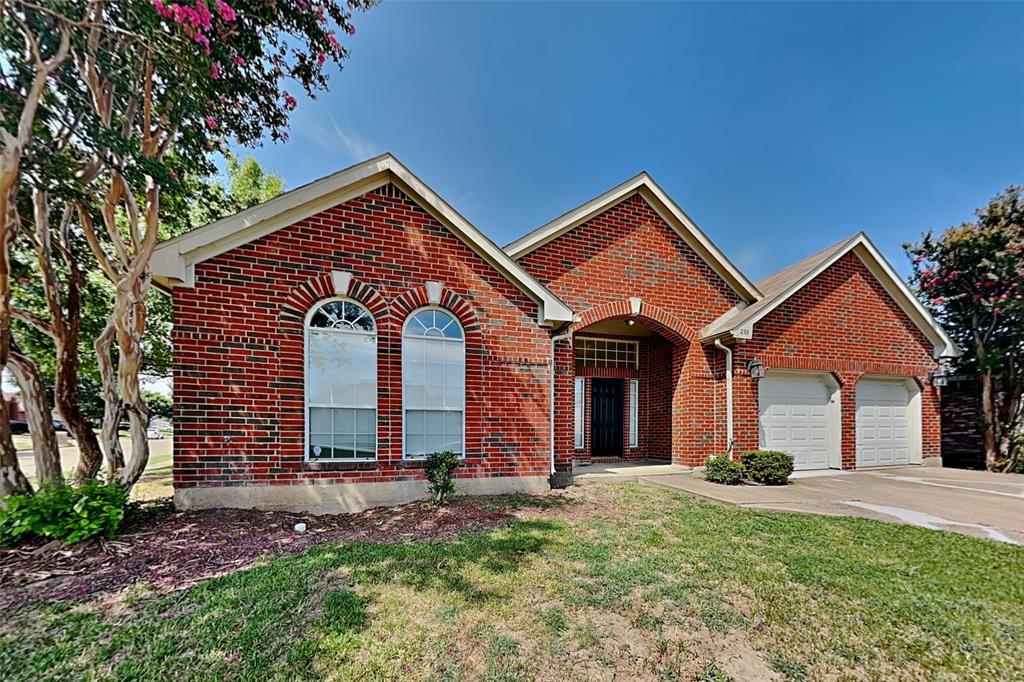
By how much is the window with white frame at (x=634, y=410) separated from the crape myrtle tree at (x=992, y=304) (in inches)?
361

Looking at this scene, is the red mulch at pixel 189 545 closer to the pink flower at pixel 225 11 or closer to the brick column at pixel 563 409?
the brick column at pixel 563 409

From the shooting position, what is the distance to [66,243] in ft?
25.6

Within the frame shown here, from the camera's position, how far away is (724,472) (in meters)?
8.76

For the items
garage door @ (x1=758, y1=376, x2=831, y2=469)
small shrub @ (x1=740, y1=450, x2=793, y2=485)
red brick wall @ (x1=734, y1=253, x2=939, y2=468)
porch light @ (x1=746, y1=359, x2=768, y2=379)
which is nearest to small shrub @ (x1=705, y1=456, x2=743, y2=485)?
small shrub @ (x1=740, y1=450, x2=793, y2=485)

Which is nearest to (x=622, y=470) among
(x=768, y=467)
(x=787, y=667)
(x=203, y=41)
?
(x=768, y=467)

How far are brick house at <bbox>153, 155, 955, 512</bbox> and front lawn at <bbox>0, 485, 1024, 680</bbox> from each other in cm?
235

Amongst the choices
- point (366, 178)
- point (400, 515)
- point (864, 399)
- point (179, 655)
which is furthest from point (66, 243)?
point (864, 399)

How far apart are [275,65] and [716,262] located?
32.8ft

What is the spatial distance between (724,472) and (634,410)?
342cm

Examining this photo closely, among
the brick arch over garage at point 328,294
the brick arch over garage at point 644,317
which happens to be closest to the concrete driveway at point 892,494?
the brick arch over garage at point 644,317

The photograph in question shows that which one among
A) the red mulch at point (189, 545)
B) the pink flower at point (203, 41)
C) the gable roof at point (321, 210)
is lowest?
the red mulch at point (189, 545)

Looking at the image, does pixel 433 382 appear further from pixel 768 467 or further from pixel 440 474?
pixel 768 467

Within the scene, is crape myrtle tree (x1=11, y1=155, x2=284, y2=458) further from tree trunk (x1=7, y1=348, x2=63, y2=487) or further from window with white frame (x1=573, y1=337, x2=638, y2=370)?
window with white frame (x1=573, y1=337, x2=638, y2=370)

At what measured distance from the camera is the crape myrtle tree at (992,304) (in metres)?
11.1
